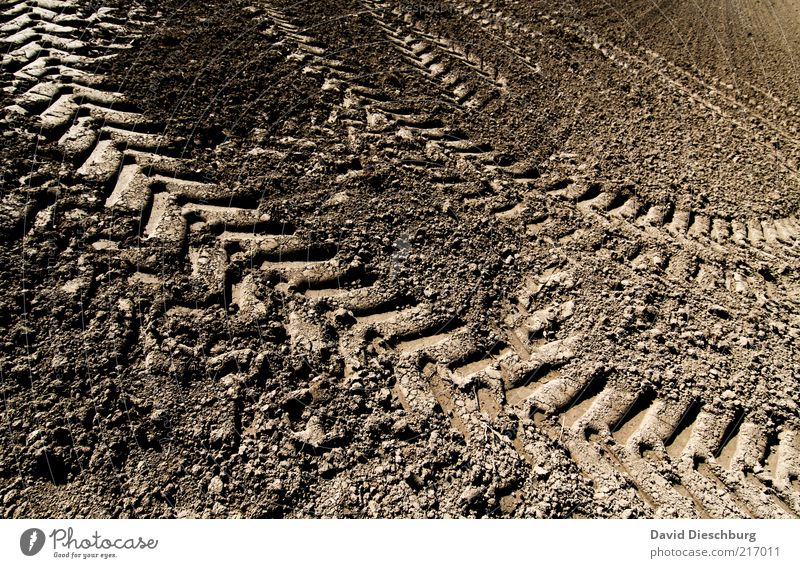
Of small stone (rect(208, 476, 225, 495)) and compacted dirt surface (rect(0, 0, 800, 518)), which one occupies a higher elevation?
compacted dirt surface (rect(0, 0, 800, 518))

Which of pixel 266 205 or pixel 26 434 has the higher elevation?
pixel 266 205

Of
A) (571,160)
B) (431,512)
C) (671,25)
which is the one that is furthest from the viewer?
(671,25)

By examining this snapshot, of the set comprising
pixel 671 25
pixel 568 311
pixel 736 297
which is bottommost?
pixel 568 311

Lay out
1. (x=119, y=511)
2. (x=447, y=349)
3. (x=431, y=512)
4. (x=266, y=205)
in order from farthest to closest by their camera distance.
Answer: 1. (x=266, y=205)
2. (x=447, y=349)
3. (x=431, y=512)
4. (x=119, y=511)

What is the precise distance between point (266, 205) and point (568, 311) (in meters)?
2.06

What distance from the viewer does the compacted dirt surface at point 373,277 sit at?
7.78 ft

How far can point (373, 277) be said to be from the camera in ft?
10.2

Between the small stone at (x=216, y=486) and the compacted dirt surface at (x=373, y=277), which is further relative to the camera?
the compacted dirt surface at (x=373, y=277)

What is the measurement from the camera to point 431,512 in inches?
90.5

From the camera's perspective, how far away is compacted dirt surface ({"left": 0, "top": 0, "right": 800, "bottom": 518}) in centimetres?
237

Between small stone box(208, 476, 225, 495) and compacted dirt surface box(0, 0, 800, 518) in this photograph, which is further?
compacted dirt surface box(0, 0, 800, 518)

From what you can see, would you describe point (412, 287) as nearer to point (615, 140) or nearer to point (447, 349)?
point (447, 349)

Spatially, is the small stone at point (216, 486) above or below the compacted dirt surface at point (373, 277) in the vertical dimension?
below
